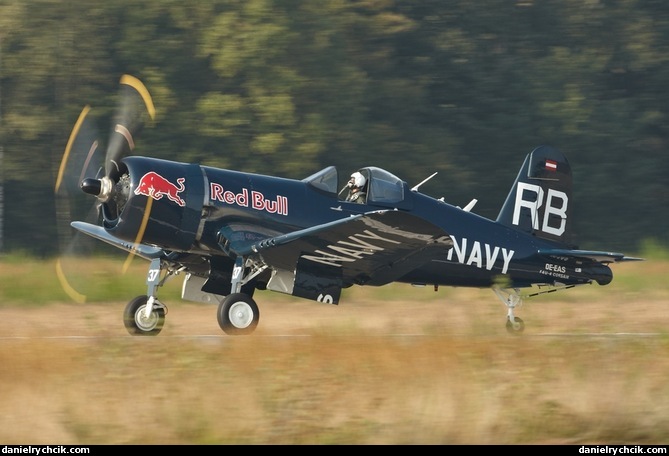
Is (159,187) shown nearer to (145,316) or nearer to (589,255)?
(145,316)

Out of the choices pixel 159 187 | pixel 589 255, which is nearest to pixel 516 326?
pixel 589 255

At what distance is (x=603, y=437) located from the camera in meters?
7.27

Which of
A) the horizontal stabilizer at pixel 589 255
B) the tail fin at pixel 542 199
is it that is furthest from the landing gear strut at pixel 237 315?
the horizontal stabilizer at pixel 589 255

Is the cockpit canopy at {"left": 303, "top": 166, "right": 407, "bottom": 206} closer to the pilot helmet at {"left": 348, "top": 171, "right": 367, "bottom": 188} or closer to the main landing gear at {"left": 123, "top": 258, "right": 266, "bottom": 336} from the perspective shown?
the pilot helmet at {"left": 348, "top": 171, "right": 367, "bottom": 188}

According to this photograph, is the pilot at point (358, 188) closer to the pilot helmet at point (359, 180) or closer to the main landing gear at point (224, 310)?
the pilot helmet at point (359, 180)

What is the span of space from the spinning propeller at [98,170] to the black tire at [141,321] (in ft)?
1.76

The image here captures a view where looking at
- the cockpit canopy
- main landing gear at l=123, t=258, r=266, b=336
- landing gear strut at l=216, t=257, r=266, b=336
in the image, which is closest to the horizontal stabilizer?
the cockpit canopy

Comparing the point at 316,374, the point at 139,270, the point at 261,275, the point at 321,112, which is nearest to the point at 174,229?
the point at 261,275

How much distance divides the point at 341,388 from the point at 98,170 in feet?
16.8

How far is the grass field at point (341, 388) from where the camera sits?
721cm

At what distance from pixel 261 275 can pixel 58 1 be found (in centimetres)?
1490

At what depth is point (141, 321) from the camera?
12.0 metres

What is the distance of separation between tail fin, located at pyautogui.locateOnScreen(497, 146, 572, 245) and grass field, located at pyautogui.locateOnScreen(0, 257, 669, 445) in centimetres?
225

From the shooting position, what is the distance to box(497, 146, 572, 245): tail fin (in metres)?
13.9
